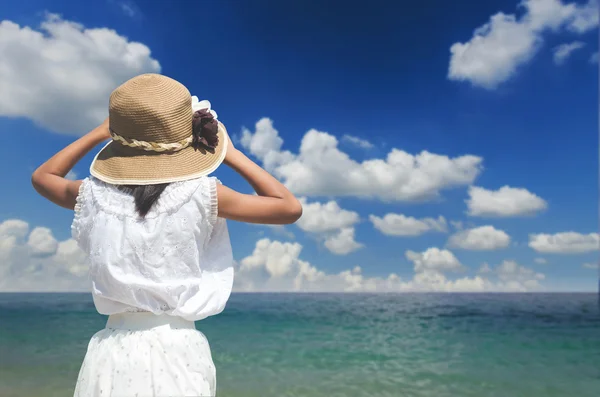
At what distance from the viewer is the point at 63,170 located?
1797 millimetres

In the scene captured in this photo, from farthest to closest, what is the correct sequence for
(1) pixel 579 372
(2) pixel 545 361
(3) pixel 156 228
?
1. (2) pixel 545 361
2. (1) pixel 579 372
3. (3) pixel 156 228

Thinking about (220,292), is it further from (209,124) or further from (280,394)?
(280,394)

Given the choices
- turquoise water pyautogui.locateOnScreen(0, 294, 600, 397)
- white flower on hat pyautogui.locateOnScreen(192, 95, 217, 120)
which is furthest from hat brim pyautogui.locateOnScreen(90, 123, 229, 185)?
turquoise water pyautogui.locateOnScreen(0, 294, 600, 397)

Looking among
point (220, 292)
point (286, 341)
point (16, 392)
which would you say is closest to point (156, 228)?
point (220, 292)

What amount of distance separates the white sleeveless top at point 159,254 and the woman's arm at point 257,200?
0.04 m

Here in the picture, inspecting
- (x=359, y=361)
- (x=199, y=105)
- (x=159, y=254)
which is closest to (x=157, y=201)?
(x=159, y=254)

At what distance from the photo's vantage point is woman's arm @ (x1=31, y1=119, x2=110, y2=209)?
1735 mm

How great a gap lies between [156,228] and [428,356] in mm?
11511

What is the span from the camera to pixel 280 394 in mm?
7703

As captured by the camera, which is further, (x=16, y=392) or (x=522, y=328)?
(x=522, y=328)

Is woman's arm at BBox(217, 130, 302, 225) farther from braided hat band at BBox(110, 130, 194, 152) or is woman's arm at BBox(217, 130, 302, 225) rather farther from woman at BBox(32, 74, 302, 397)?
braided hat band at BBox(110, 130, 194, 152)

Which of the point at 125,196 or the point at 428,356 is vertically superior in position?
the point at 125,196

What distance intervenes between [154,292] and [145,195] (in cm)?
28

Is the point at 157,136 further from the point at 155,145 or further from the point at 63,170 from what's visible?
the point at 63,170
